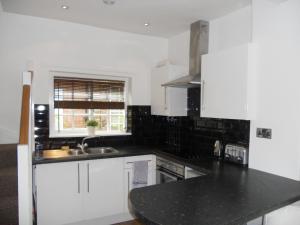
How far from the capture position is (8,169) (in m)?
2.44

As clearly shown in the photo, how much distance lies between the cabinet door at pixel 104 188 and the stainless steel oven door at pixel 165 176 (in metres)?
0.47

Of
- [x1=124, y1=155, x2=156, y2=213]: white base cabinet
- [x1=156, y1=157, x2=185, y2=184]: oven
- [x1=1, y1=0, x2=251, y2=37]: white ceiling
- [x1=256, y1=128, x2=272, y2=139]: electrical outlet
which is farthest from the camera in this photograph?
[x1=124, y1=155, x2=156, y2=213]: white base cabinet

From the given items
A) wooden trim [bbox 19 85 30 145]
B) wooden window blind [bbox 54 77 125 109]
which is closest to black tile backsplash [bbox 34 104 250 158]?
wooden window blind [bbox 54 77 125 109]

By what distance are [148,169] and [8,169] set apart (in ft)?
5.28

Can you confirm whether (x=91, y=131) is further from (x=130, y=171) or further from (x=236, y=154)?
(x=236, y=154)

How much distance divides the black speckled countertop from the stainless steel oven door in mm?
556

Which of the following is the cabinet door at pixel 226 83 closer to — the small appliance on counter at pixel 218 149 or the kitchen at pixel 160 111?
the kitchen at pixel 160 111

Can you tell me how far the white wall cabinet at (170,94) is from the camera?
3.20 metres

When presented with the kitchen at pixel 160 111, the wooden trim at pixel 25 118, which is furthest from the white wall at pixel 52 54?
the wooden trim at pixel 25 118

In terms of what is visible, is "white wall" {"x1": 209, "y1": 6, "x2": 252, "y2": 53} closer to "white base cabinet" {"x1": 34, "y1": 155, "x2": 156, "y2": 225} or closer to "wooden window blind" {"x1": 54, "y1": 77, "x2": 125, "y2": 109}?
"wooden window blind" {"x1": 54, "y1": 77, "x2": 125, "y2": 109}

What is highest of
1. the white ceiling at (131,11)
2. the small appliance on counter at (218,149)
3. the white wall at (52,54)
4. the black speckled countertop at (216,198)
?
the white ceiling at (131,11)

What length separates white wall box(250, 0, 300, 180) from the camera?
6.23ft

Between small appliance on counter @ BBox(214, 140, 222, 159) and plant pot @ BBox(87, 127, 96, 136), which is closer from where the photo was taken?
small appliance on counter @ BBox(214, 140, 222, 159)

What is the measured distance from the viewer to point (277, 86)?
2025mm
